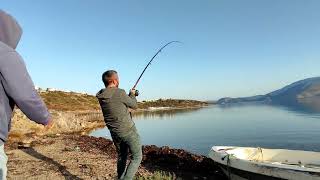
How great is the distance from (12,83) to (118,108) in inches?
194

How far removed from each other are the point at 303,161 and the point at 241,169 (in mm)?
3249

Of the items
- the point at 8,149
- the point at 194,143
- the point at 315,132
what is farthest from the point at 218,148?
the point at 315,132

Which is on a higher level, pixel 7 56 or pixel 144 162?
pixel 7 56

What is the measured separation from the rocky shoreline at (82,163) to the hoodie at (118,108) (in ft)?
9.32

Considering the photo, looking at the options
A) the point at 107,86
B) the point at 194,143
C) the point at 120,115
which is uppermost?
the point at 107,86

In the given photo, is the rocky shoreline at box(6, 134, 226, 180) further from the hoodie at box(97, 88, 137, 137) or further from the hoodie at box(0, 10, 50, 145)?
the hoodie at box(0, 10, 50, 145)

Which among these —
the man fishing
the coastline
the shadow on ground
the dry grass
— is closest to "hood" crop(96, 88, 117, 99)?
the man fishing

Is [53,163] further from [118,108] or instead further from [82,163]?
[118,108]

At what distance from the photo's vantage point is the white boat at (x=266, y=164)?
10156mm

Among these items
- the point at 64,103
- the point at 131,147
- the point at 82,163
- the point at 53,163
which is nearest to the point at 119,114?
the point at 131,147

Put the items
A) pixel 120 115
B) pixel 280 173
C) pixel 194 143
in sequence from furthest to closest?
pixel 194 143, pixel 280 173, pixel 120 115

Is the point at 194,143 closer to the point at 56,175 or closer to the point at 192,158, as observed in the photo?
the point at 192,158

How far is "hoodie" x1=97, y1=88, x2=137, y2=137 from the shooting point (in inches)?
347

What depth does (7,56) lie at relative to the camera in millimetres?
3949
